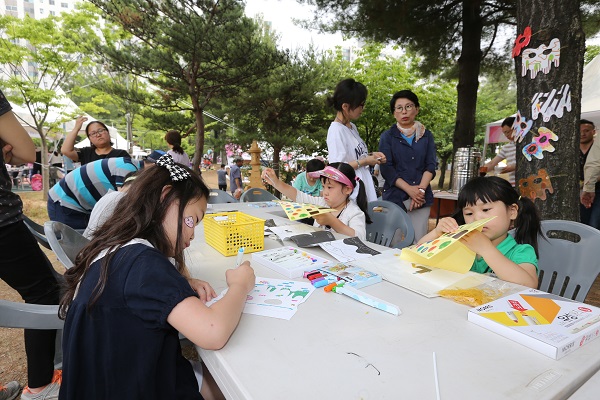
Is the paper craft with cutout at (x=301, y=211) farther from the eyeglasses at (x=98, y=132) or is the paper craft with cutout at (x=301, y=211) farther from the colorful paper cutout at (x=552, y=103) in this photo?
the eyeglasses at (x=98, y=132)

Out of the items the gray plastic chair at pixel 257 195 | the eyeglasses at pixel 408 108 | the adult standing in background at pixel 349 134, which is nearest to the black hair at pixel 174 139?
the gray plastic chair at pixel 257 195

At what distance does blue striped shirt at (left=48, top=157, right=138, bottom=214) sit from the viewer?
2.23 metres

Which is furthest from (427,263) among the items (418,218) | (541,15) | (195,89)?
(195,89)

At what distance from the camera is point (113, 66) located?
7.88m

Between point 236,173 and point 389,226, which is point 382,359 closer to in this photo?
point 389,226

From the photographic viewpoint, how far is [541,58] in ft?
7.48

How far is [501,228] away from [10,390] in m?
2.55

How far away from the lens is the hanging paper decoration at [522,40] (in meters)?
2.34

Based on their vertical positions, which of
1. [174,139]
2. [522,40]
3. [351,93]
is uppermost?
[522,40]

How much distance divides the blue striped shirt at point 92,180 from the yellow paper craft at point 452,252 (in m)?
1.87

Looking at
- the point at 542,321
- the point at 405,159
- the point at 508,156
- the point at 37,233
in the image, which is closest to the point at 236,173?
the point at 508,156

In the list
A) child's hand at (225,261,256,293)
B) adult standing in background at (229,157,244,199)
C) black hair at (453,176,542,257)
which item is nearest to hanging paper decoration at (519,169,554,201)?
black hair at (453,176,542,257)

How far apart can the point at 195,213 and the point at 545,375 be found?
948 millimetres

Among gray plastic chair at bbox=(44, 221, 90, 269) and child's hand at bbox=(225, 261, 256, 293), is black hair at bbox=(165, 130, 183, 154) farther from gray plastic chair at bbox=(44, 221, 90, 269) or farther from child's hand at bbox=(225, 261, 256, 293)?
child's hand at bbox=(225, 261, 256, 293)
